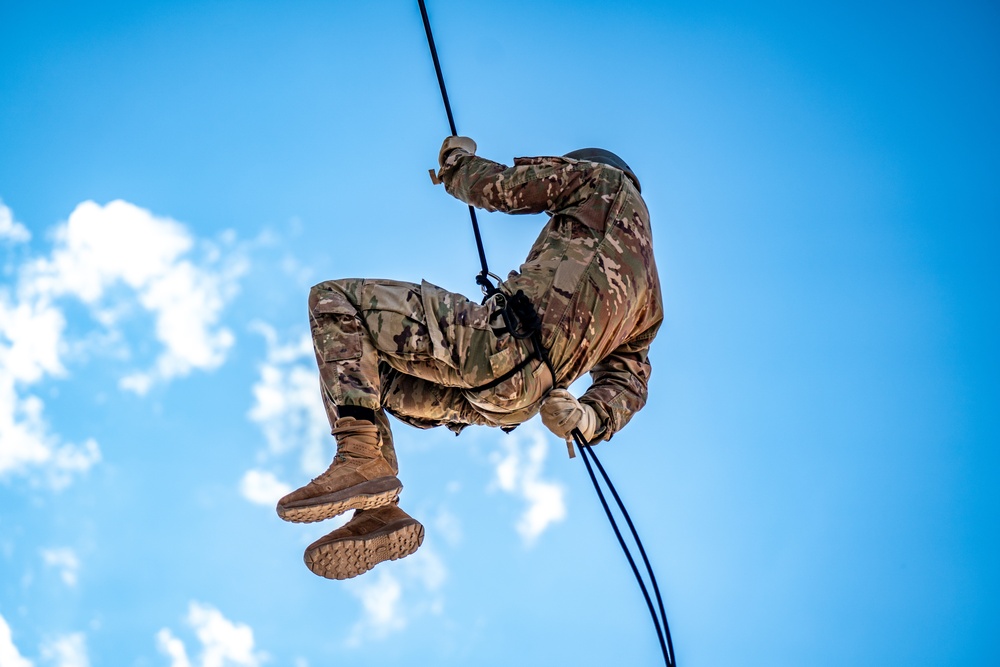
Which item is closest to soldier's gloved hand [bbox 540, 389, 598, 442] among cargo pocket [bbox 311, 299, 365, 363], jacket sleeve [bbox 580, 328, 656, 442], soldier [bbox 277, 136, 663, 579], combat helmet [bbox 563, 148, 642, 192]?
soldier [bbox 277, 136, 663, 579]

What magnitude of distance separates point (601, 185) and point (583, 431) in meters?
1.25

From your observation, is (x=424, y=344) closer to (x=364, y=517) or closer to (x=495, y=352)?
(x=495, y=352)

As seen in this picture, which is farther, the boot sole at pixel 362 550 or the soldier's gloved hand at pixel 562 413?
the soldier's gloved hand at pixel 562 413

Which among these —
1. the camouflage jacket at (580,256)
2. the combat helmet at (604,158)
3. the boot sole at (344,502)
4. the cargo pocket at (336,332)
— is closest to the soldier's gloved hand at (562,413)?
the camouflage jacket at (580,256)

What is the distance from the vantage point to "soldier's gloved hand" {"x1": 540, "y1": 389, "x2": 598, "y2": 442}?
4629 mm

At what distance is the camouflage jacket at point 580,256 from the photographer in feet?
15.4

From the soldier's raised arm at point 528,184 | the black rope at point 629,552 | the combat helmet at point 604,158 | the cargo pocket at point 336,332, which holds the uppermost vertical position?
the combat helmet at point 604,158

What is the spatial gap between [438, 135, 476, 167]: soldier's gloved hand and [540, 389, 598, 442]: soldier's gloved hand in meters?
1.41

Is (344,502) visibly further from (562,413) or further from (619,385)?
(619,385)

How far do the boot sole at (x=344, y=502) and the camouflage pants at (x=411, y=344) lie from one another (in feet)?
1.21

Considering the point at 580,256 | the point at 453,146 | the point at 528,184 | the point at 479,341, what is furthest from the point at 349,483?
the point at 453,146

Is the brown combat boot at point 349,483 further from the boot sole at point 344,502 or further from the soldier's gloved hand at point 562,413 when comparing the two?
the soldier's gloved hand at point 562,413

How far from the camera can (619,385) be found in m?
5.36

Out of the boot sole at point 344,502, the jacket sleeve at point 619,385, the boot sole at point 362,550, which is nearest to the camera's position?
the boot sole at point 344,502
